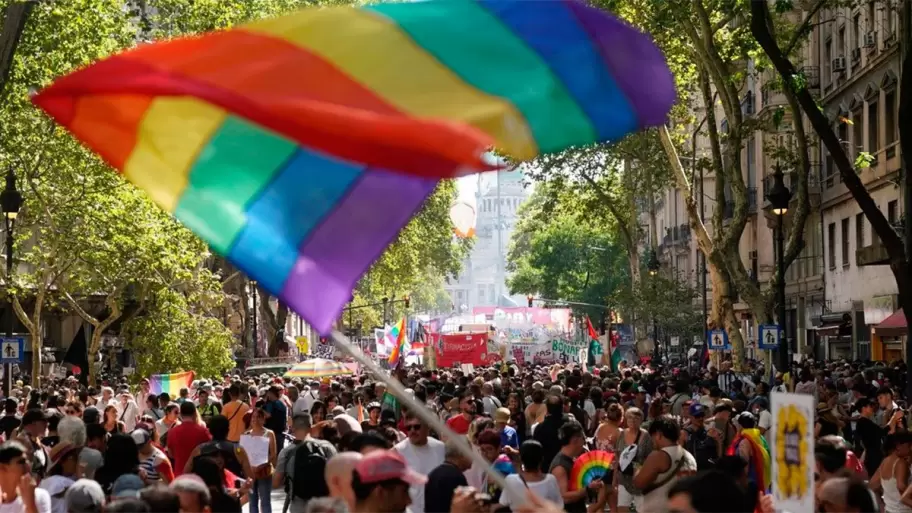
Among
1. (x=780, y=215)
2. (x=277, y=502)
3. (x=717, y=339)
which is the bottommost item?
(x=277, y=502)

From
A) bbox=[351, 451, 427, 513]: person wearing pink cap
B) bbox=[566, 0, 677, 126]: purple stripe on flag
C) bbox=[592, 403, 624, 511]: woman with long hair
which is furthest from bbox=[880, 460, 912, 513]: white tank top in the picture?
bbox=[351, 451, 427, 513]: person wearing pink cap

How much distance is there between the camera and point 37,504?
9.62 m

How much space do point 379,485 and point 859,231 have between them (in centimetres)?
4048

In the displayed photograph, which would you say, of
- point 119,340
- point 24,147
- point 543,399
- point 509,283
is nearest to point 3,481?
point 543,399

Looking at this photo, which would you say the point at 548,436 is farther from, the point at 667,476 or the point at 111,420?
the point at 111,420

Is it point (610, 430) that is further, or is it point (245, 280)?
point (245, 280)

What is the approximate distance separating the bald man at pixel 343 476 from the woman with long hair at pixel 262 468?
29.8 feet

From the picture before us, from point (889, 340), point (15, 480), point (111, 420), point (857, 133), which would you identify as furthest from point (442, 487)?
point (857, 133)

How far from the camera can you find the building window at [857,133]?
44078 mm

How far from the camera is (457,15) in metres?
7.73

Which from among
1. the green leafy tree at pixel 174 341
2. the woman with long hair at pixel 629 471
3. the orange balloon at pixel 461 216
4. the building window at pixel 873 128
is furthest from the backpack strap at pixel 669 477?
the orange balloon at pixel 461 216

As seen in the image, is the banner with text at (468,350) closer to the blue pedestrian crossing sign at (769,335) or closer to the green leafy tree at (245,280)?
the green leafy tree at (245,280)

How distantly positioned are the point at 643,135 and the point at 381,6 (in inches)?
1653

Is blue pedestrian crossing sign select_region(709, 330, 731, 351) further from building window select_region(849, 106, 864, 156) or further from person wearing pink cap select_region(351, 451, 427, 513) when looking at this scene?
person wearing pink cap select_region(351, 451, 427, 513)
